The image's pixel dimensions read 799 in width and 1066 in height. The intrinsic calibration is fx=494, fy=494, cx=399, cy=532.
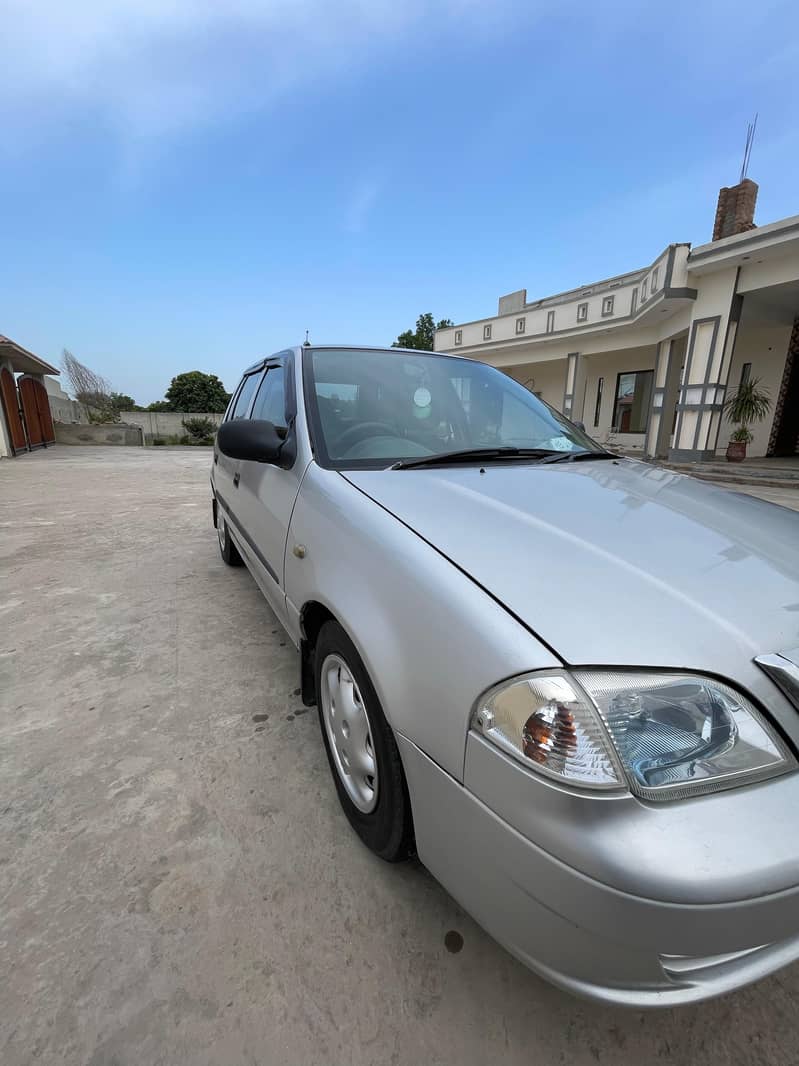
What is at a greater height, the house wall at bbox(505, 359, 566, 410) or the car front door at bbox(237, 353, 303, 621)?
the house wall at bbox(505, 359, 566, 410)

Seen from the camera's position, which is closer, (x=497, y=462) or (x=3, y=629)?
(x=497, y=462)

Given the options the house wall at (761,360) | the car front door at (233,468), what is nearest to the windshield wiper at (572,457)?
the car front door at (233,468)

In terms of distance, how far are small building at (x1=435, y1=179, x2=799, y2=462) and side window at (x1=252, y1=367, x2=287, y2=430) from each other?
32.1 feet

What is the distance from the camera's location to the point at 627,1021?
3.52 ft

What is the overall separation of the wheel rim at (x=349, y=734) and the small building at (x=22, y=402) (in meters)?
14.4

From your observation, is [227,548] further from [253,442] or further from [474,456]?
[474,456]

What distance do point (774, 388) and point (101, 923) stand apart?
15847 mm

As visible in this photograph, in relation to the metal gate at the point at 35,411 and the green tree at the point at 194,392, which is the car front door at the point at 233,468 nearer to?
the metal gate at the point at 35,411

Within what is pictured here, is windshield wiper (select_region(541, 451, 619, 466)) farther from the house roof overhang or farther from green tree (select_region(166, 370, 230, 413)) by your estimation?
green tree (select_region(166, 370, 230, 413))

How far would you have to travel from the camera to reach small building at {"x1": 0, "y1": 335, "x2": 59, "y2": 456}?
1241 cm

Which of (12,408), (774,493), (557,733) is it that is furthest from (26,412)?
(774,493)

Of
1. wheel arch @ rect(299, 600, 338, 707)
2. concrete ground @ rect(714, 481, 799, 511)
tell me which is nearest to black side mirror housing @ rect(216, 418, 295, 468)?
wheel arch @ rect(299, 600, 338, 707)

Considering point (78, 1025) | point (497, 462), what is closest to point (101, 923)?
point (78, 1025)

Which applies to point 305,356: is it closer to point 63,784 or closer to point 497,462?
point 497,462
